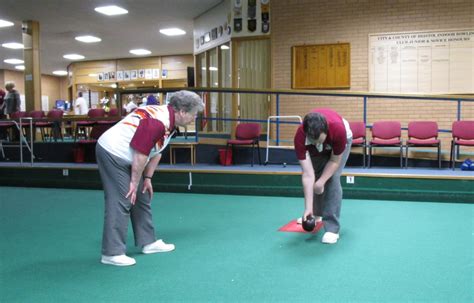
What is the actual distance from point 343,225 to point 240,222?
934mm

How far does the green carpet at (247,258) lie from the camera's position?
2.43 metres

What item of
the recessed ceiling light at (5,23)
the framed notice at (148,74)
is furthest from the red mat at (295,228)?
the framed notice at (148,74)

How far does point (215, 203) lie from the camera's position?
528 centimetres

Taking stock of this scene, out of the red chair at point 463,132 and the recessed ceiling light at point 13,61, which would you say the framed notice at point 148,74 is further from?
the red chair at point 463,132

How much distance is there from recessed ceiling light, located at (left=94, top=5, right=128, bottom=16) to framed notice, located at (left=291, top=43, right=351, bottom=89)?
4.52 meters

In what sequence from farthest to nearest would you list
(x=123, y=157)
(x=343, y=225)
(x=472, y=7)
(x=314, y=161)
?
(x=472, y=7) < (x=343, y=225) < (x=314, y=161) < (x=123, y=157)

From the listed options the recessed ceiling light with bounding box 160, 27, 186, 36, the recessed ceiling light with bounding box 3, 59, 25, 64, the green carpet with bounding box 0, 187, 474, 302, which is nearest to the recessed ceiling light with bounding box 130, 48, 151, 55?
the recessed ceiling light with bounding box 160, 27, 186, 36

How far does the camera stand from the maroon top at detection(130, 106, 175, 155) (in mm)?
2748

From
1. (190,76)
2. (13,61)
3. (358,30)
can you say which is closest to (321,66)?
(358,30)

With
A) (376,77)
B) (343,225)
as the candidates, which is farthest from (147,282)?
(376,77)

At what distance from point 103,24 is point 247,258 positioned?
10941 millimetres

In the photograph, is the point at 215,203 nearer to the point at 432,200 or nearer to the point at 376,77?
the point at 432,200

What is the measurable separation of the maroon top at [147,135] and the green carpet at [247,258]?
77cm

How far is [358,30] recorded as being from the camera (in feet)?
28.9
